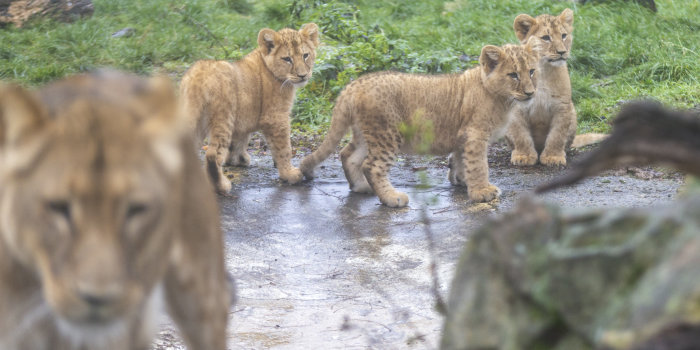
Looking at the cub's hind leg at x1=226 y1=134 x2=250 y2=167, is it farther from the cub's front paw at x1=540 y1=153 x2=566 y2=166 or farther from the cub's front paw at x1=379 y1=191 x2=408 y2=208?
the cub's front paw at x1=540 y1=153 x2=566 y2=166

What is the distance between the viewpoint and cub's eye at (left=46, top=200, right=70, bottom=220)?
1.95 metres

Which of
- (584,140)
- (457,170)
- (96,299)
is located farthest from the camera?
(584,140)

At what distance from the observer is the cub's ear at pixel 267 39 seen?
26.8ft

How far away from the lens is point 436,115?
7582mm

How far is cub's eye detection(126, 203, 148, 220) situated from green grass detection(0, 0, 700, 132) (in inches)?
298

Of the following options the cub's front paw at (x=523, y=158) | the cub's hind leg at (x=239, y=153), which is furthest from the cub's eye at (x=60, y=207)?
the cub's front paw at (x=523, y=158)

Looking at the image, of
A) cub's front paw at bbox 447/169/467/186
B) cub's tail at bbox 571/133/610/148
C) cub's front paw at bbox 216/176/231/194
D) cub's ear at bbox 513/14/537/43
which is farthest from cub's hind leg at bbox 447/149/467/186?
cub's front paw at bbox 216/176/231/194

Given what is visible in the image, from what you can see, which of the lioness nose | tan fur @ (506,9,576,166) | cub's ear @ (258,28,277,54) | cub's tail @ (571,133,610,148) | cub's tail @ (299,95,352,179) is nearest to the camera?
the lioness nose

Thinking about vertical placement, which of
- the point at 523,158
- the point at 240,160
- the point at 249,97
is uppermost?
the point at 249,97

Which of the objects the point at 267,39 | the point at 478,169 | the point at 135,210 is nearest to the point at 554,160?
the point at 478,169

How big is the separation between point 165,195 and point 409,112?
5.46 m

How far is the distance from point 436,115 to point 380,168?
745 mm

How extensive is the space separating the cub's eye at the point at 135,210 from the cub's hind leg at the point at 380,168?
5.26 metres

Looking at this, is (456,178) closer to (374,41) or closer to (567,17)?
(567,17)
